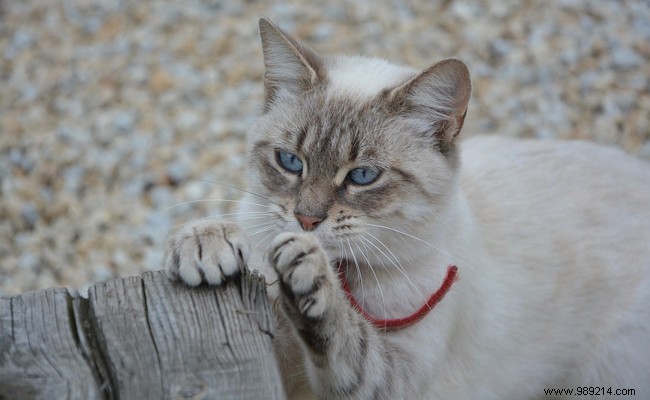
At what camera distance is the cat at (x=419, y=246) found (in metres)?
2.42

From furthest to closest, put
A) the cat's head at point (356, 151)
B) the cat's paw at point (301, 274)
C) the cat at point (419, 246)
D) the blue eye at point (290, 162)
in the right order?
the blue eye at point (290, 162), the cat's head at point (356, 151), the cat at point (419, 246), the cat's paw at point (301, 274)

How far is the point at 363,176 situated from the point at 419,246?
0.33 meters

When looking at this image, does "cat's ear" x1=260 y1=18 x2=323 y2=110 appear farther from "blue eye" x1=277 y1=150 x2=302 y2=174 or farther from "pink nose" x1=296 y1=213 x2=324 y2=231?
"pink nose" x1=296 y1=213 x2=324 y2=231

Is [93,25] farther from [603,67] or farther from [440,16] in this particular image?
[603,67]

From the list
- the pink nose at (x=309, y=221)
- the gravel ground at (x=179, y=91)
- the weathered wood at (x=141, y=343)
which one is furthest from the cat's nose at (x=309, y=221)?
the gravel ground at (x=179, y=91)

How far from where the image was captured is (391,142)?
2.70 metres

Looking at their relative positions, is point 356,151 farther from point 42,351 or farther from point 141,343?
point 42,351

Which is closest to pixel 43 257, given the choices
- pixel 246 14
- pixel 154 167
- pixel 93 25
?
pixel 154 167

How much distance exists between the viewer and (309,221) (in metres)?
2.52

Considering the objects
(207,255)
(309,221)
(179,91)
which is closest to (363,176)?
(309,221)

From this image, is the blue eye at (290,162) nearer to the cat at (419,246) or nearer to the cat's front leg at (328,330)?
the cat at (419,246)

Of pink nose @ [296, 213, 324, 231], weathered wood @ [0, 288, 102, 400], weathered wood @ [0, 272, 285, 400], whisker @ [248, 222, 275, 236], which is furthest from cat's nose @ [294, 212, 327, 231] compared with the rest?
weathered wood @ [0, 288, 102, 400]

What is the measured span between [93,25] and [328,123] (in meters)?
4.00

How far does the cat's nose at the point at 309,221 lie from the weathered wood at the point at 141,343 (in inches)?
13.3
